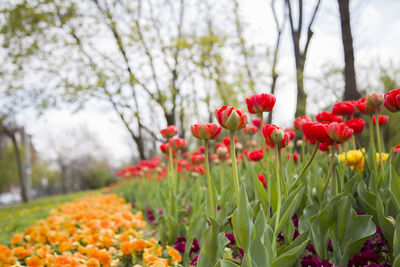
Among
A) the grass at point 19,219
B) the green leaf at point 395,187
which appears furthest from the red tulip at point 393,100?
the grass at point 19,219

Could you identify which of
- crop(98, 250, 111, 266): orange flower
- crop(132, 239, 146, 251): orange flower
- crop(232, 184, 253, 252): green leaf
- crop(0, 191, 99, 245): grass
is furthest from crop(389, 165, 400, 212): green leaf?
crop(0, 191, 99, 245): grass

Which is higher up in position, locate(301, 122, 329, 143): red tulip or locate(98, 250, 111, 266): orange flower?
locate(301, 122, 329, 143): red tulip

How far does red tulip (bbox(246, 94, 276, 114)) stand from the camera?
1.19 m

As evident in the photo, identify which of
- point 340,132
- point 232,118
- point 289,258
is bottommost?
point 289,258

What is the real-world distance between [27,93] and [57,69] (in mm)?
1524

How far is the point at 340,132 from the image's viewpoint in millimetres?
1027

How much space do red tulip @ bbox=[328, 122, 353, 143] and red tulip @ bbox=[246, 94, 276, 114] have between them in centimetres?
26

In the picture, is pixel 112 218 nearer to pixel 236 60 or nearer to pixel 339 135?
pixel 339 135

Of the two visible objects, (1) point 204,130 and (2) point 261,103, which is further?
(2) point 261,103

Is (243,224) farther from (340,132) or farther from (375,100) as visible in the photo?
(375,100)

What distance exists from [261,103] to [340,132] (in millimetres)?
332

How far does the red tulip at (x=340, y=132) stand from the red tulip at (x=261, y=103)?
0.26 metres

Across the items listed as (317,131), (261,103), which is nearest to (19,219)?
(261,103)

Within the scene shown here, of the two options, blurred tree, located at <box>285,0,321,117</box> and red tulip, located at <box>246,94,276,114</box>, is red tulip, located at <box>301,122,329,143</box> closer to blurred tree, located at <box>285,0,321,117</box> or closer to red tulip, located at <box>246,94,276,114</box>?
red tulip, located at <box>246,94,276,114</box>
